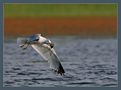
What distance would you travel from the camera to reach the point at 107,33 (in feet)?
83.0

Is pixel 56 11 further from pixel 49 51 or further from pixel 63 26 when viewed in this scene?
pixel 49 51

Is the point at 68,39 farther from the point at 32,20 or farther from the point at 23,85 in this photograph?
the point at 23,85

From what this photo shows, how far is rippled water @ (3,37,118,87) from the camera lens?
540 inches

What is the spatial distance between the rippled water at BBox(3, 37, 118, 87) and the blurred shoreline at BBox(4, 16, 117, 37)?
7.28ft

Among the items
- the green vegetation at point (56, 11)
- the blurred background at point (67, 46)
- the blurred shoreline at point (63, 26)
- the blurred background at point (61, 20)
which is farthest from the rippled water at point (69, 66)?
the green vegetation at point (56, 11)

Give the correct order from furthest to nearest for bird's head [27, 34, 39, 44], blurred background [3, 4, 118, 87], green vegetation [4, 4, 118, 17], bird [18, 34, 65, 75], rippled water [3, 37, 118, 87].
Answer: green vegetation [4, 4, 118, 17]
blurred background [3, 4, 118, 87]
rippled water [3, 37, 118, 87]
bird [18, 34, 65, 75]
bird's head [27, 34, 39, 44]

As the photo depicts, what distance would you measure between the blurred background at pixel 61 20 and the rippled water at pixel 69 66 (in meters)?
2.78

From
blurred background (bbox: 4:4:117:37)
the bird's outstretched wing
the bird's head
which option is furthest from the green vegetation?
the bird's head

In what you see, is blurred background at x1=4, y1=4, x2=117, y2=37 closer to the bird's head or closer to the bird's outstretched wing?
the bird's outstretched wing

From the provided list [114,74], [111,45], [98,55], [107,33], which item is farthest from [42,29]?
[114,74]

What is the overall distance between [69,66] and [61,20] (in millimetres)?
12927

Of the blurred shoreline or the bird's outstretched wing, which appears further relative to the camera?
the blurred shoreline

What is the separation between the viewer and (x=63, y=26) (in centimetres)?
2778

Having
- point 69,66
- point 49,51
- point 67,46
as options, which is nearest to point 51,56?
point 49,51
